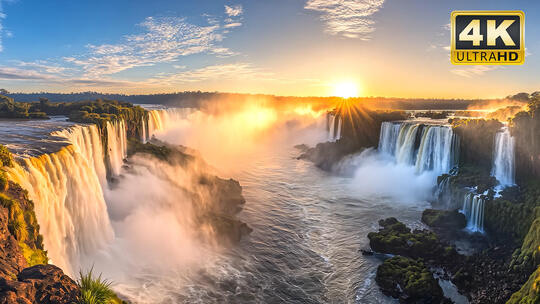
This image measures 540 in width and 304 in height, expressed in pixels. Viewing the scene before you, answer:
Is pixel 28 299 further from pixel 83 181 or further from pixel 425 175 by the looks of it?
pixel 425 175

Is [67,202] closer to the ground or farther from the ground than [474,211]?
farther from the ground

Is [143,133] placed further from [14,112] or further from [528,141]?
[528,141]

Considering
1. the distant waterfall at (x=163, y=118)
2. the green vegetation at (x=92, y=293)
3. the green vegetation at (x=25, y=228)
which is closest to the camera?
the green vegetation at (x=92, y=293)

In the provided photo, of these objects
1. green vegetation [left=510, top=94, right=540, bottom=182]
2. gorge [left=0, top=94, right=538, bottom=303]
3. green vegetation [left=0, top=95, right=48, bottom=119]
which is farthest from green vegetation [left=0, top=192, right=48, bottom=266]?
green vegetation [left=510, top=94, right=540, bottom=182]

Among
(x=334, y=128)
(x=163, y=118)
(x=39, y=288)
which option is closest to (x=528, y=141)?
(x=39, y=288)

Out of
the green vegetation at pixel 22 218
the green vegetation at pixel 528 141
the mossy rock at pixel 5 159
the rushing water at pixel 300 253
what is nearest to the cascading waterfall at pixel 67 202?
the mossy rock at pixel 5 159

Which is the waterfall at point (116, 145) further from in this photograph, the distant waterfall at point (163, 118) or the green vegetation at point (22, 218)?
the green vegetation at point (22, 218)

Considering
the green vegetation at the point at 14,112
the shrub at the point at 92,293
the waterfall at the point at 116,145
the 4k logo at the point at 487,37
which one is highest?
the 4k logo at the point at 487,37

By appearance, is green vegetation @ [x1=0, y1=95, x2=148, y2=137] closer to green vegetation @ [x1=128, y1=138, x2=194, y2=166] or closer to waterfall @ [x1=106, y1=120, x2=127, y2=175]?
waterfall @ [x1=106, y1=120, x2=127, y2=175]
